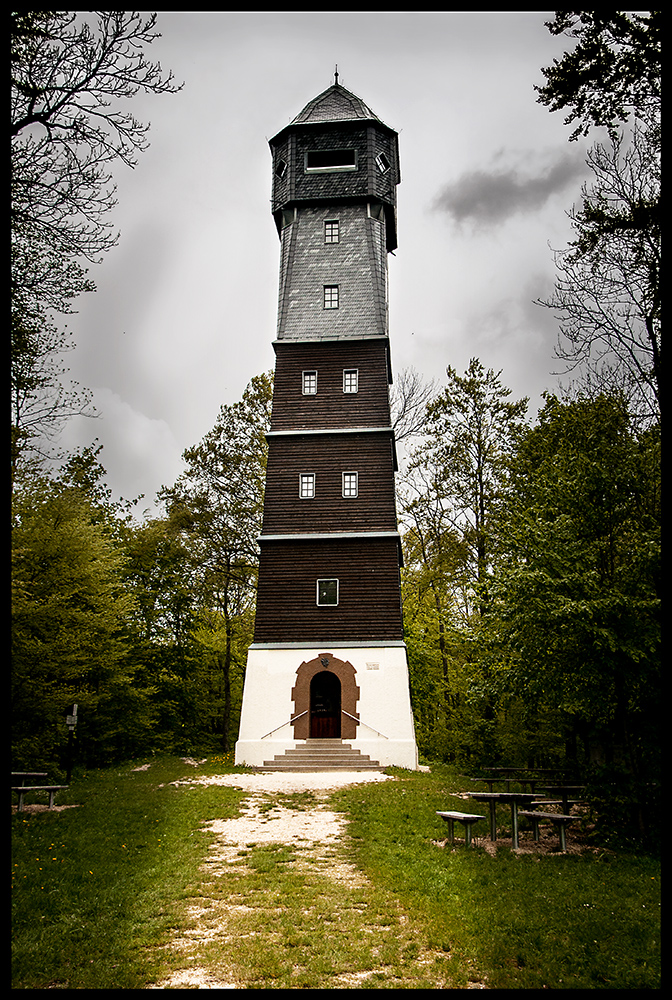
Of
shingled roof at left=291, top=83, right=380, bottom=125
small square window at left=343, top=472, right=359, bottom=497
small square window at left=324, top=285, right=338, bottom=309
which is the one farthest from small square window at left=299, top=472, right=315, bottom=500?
shingled roof at left=291, top=83, right=380, bottom=125

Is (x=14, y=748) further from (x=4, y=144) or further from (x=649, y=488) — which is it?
(x=4, y=144)

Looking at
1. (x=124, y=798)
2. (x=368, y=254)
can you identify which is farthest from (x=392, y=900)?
(x=368, y=254)

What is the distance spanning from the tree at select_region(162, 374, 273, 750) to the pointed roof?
9.84 metres

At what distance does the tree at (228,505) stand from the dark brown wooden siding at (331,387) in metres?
6.18

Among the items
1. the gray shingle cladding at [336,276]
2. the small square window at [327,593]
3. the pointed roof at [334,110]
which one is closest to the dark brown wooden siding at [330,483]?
the small square window at [327,593]

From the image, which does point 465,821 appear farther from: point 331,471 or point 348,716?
point 331,471

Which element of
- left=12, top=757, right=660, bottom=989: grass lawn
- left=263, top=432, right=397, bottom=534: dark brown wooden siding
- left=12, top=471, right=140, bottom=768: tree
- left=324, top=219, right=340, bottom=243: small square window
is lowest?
left=12, top=757, right=660, bottom=989: grass lawn

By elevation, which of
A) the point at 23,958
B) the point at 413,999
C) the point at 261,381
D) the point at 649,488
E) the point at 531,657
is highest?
the point at 261,381

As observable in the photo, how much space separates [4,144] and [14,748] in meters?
16.1

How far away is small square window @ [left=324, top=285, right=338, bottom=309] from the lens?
25958 millimetres

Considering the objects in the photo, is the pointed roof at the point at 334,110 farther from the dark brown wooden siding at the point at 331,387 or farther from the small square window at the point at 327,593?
the small square window at the point at 327,593

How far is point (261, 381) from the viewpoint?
3209cm

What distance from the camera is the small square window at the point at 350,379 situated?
25.1 m

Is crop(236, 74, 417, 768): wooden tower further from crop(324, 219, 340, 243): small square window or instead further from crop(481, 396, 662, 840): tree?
crop(481, 396, 662, 840): tree
